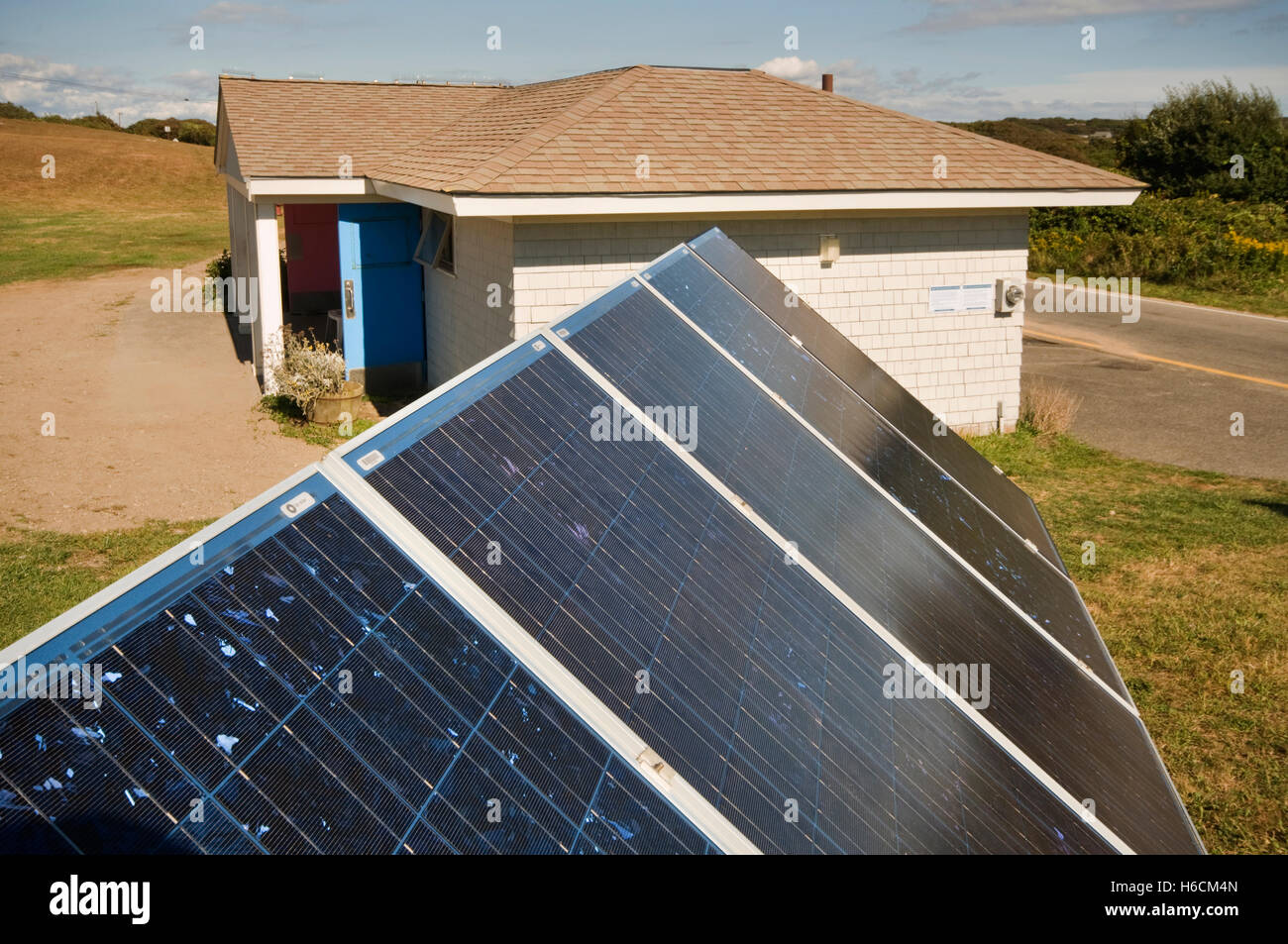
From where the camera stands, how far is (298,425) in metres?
14.9

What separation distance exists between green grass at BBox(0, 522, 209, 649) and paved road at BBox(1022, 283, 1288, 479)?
11698 millimetres

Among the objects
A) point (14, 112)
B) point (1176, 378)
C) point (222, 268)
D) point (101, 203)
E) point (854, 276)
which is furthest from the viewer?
point (14, 112)

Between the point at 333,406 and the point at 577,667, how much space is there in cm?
1317

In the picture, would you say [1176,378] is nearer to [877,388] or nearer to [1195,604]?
[1195,604]

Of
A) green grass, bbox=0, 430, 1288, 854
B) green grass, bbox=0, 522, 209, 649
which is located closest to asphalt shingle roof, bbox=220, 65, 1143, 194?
green grass, bbox=0, 430, 1288, 854

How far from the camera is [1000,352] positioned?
49.6 feet

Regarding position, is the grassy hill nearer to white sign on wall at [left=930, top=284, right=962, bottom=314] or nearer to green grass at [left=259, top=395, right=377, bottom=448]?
green grass at [left=259, top=395, right=377, bottom=448]

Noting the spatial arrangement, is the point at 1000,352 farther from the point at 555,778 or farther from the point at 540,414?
the point at 555,778

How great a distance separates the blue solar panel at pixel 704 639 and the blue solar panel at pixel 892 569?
0.97 ft

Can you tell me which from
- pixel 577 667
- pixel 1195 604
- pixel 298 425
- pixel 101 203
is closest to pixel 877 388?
pixel 1195 604

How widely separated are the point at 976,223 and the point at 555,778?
13933 mm

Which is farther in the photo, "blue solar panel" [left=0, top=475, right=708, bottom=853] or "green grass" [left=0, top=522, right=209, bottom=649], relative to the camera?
"green grass" [left=0, top=522, right=209, bottom=649]

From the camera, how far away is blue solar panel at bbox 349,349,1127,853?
8.16ft

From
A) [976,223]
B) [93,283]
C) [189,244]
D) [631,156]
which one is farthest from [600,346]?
[189,244]
